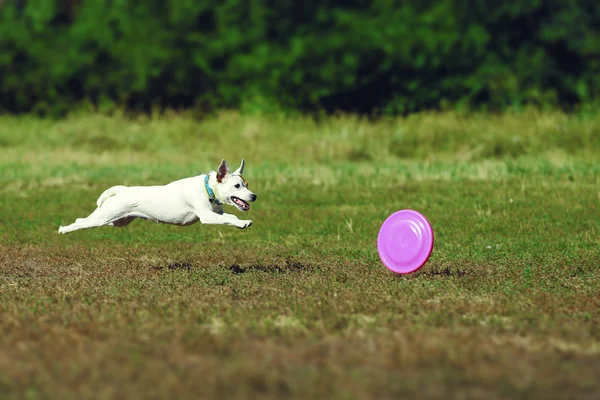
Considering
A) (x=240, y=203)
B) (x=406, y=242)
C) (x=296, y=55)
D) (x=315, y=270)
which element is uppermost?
(x=296, y=55)

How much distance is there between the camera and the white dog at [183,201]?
38.7 ft

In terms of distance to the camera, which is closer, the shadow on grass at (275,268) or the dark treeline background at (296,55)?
the shadow on grass at (275,268)

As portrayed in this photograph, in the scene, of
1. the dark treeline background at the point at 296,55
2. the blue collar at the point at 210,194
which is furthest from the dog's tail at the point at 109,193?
the dark treeline background at the point at 296,55

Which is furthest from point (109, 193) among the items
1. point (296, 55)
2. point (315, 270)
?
point (296, 55)

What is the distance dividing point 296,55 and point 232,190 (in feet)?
69.5

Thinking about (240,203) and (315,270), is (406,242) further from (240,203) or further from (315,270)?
(240,203)

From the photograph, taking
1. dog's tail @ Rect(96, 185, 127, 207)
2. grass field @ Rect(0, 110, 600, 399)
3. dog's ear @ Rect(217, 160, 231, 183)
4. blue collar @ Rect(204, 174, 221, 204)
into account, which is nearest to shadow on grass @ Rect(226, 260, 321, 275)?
grass field @ Rect(0, 110, 600, 399)

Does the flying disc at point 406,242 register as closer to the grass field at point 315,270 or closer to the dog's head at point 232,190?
the grass field at point 315,270

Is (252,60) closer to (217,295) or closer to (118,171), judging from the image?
(118,171)

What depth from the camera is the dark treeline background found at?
31953mm

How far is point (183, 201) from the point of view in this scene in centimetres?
1219

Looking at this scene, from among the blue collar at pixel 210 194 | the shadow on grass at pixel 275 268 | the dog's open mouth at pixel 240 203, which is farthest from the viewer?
the shadow on grass at pixel 275 268

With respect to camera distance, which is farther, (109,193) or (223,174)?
(109,193)

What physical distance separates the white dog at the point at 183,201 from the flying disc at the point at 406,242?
2.01 meters
